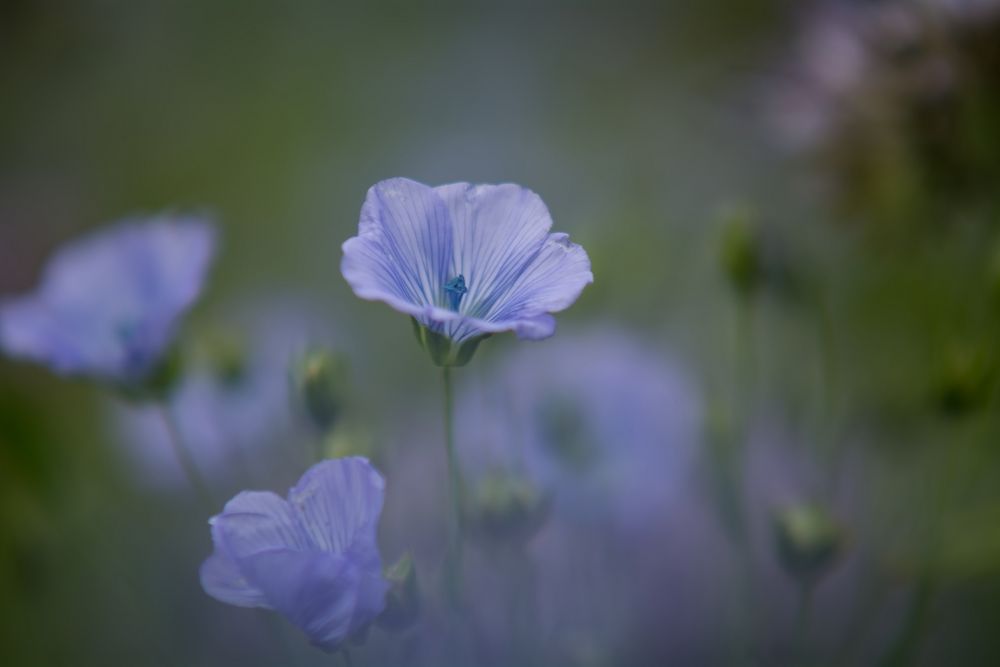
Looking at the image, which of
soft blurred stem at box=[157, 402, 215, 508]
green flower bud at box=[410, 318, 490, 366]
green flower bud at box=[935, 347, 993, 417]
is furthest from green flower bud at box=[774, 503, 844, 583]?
soft blurred stem at box=[157, 402, 215, 508]

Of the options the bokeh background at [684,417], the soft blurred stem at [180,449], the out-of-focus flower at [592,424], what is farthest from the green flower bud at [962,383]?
the soft blurred stem at [180,449]

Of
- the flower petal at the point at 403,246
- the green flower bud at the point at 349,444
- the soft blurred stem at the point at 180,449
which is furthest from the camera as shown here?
the soft blurred stem at the point at 180,449

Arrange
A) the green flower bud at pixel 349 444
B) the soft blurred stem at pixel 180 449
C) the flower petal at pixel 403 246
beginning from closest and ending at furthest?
the flower petal at pixel 403 246, the green flower bud at pixel 349 444, the soft blurred stem at pixel 180 449

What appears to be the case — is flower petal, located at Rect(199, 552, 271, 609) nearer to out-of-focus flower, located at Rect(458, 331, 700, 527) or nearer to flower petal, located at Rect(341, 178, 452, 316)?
flower petal, located at Rect(341, 178, 452, 316)

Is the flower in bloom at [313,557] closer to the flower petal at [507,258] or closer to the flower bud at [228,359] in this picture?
the flower petal at [507,258]

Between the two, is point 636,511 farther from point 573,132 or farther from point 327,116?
point 327,116

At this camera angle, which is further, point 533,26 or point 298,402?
point 533,26

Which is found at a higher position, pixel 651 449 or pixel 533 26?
pixel 533 26

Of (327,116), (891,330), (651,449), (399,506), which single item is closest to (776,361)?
(891,330)

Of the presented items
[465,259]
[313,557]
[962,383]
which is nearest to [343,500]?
[313,557]
